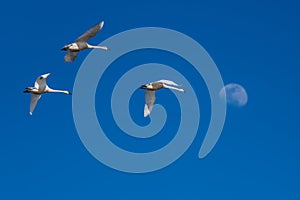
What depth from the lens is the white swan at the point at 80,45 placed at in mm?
95787

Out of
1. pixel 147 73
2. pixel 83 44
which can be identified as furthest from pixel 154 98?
pixel 83 44

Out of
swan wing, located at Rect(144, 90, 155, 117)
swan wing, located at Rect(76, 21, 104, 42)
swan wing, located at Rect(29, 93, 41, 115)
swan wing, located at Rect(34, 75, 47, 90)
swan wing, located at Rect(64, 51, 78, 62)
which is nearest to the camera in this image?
swan wing, located at Rect(76, 21, 104, 42)

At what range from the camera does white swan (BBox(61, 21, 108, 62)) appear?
314ft

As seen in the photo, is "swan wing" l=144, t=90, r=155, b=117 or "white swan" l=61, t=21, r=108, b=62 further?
"swan wing" l=144, t=90, r=155, b=117

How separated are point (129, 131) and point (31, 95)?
852 cm

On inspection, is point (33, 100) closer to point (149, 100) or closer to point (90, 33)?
point (149, 100)

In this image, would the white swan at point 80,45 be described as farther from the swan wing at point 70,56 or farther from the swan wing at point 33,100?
the swan wing at point 33,100

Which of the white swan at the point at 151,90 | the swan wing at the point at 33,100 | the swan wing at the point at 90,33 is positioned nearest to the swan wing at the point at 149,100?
the white swan at the point at 151,90

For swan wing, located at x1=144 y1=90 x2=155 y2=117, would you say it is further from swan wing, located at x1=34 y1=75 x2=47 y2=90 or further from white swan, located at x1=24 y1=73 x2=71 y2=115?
swan wing, located at x1=34 y1=75 x2=47 y2=90

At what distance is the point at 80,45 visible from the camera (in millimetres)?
99375

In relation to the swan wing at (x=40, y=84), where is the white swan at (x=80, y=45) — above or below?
above

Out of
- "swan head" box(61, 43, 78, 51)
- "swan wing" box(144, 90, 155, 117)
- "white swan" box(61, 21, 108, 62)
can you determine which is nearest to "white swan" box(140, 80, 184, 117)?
"swan wing" box(144, 90, 155, 117)

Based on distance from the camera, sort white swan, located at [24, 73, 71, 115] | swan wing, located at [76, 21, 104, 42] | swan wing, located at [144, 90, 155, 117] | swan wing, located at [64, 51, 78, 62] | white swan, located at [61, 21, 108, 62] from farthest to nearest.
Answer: swan wing, located at [144, 90, 155, 117] < white swan, located at [24, 73, 71, 115] < swan wing, located at [64, 51, 78, 62] < white swan, located at [61, 21, 108, 62] < swan wing, located at [76, 21, 104, 42]

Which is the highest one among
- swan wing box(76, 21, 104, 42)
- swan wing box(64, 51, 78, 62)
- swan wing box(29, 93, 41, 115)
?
swan wing box(64, 51, 78, 62)
